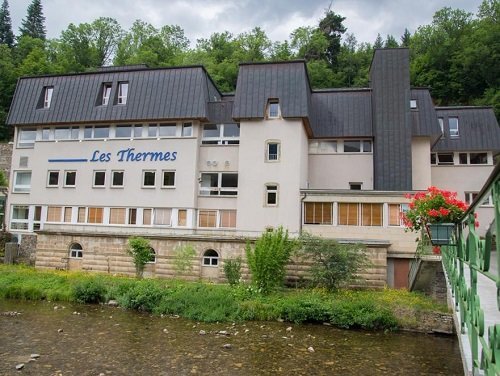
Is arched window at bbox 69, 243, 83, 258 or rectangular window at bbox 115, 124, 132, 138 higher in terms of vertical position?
rectangular window at bbox 115, 124, 132, 138

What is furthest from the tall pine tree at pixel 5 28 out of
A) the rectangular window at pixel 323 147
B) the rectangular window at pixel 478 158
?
the rectangular window at pixel 478 158

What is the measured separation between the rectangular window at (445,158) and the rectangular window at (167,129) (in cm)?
1894

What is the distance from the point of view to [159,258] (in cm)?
2541

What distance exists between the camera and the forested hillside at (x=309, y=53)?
50.6 metres

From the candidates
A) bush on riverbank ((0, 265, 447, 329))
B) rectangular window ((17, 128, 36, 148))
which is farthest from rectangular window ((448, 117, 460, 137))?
rectangular window ((17, 128, 36, 148))

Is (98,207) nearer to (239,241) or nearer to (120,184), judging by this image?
(120,184)

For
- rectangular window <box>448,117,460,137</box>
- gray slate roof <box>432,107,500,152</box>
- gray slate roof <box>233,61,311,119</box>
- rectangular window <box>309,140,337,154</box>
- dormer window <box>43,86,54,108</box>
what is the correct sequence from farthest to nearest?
dormer window <box>43,86,54,108</box>
rectangular window <box>448,117,460,137</box>
rectangular window <box>309,140,337,154</box>
gray slate roof <box>432,107,500,152</box>
gray slate roof <box>233,61,311,119</box>

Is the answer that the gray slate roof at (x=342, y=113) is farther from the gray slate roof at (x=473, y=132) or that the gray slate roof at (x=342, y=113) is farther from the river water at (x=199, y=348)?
the river water at (x=199, y=348)

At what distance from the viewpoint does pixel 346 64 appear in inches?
2445

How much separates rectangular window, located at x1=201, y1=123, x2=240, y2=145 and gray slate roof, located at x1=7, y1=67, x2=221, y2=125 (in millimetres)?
1325

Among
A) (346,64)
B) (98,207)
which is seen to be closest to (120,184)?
(98,207)

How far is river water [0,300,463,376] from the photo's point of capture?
12.5m

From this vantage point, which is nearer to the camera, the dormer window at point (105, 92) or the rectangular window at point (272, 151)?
the rectangular window at point (272, 151)

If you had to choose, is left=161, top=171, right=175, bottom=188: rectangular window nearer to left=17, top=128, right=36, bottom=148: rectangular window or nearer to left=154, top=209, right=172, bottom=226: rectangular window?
left=154, top=209, right=172, bottom=226: rectangular window
